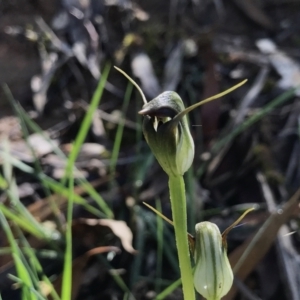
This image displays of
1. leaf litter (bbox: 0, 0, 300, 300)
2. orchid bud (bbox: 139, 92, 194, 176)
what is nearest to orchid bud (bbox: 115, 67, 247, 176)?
orchid bud (bbox: 139, 92, 194, 176)

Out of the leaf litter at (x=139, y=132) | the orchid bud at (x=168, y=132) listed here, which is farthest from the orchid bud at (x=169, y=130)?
the leaf litter at (x=139, y=132)

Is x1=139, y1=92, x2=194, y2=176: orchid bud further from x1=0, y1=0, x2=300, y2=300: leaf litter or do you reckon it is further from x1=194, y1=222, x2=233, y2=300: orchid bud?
x1=0, y1=0, x2=300, y2=300: leaf litter

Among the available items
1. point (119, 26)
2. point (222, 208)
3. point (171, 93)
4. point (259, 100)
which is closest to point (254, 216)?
point (222, 208)

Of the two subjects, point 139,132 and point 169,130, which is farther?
point 139,132

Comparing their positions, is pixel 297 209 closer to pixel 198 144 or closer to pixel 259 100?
pixel 198 144

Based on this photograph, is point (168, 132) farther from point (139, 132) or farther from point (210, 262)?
point (139, 132)

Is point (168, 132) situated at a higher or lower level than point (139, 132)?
lower

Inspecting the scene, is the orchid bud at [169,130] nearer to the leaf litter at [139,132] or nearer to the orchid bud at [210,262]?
the orchid bud at [210,262]

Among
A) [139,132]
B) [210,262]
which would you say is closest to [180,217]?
[210,262]
